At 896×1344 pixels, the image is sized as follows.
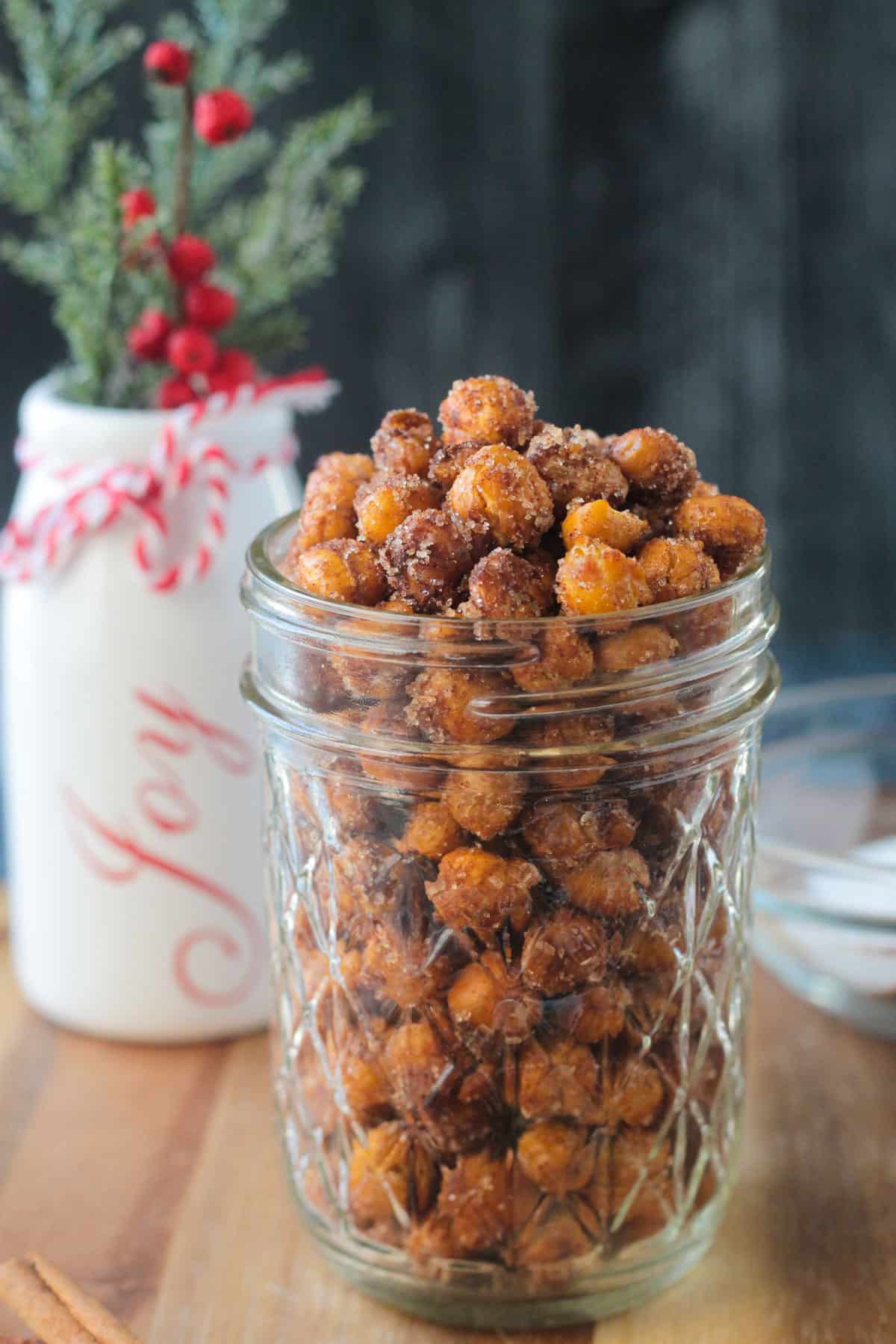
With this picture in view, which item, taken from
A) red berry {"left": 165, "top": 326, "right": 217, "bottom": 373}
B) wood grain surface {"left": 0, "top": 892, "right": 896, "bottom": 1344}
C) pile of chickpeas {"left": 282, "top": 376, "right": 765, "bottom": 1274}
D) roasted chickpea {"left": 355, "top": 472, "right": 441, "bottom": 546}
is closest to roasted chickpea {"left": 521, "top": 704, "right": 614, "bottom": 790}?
pile of chickpeas {"left": 282, "top": 376, "right": 765, "bottom": 1274}

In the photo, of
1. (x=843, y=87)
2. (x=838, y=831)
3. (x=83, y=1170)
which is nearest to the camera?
(x=83, y=1170)

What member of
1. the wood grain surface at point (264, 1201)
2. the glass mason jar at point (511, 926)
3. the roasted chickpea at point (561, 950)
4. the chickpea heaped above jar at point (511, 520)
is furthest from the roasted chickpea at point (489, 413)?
the wood grain surface at point (264, 1201)

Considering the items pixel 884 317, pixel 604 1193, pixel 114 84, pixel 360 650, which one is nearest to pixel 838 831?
pixel 604 1193

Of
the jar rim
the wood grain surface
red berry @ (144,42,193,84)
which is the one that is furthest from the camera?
red berry @ (144,42,193,84)

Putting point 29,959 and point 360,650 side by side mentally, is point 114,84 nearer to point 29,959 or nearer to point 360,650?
point 29,959

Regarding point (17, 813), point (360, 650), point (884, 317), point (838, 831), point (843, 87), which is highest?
point (843, 87)

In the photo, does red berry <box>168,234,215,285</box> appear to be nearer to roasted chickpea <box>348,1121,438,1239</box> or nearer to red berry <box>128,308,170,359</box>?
red berry <box>128,308,170,359</box>
